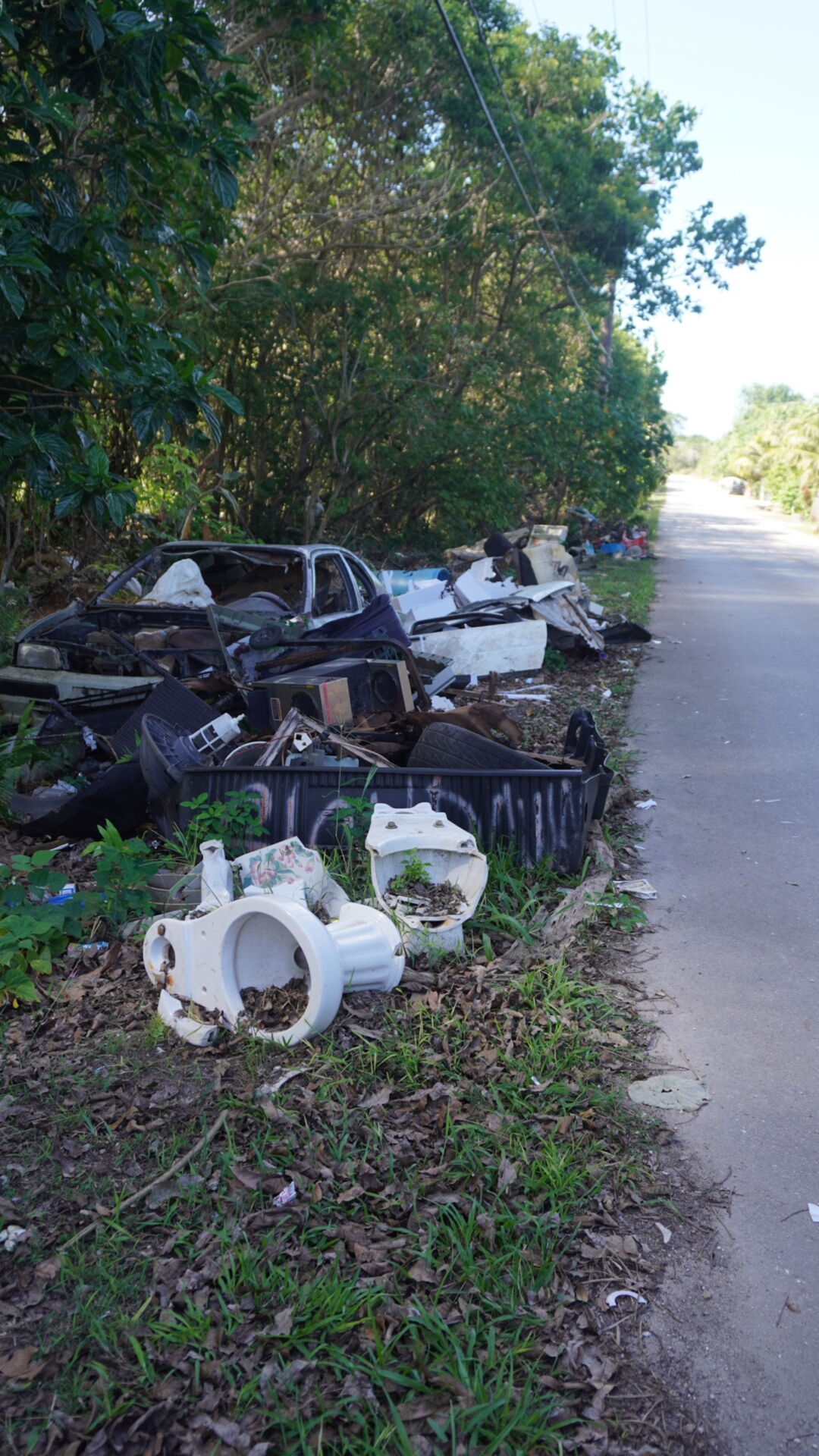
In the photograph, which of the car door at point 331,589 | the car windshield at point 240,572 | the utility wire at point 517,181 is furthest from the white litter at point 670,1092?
the utility wire at point 517,181

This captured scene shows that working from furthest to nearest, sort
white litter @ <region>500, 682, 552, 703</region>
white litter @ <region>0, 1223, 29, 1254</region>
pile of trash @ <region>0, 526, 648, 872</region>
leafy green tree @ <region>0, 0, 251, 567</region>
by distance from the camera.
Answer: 1. white litter @ <region>500, 682, 552, 703</region>
2. pile of trash @ <region>0, 526, 648, 872</region>
3. leafy green tree @ <region>0, 0, 251, 567</region>
4. white litter @ <region>0, 1223, 29, 1254</region>

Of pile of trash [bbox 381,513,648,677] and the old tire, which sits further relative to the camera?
pile of trash [bbox 381,513,648,677]

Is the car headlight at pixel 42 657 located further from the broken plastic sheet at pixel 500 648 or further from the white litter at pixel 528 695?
the broken plastic sheet at pixel 500 648

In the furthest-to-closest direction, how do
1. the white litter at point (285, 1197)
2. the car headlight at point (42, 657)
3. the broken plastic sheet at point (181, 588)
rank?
the broken plastic sheet at point (181, 588) < the car headlight at point (42, 657) < the white litter at point (285, 1197)

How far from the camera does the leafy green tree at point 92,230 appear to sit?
4883 millimetres

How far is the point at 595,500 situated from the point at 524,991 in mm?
21366

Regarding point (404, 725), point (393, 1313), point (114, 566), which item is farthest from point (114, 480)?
point (114, 566)

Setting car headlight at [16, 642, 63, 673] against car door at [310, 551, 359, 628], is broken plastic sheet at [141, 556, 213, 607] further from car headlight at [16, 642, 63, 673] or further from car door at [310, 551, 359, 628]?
car headlight at [16, 642, 63, 673]

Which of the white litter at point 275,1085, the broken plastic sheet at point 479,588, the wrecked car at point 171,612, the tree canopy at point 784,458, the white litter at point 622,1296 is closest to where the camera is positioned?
the white litter at point 622,1296

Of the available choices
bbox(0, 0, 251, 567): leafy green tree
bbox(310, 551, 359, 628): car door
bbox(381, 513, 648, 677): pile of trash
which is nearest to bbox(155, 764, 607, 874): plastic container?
bbox(0, 0, 251, 567): leafy green tree

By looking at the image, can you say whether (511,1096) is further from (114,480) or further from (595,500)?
(595,500)

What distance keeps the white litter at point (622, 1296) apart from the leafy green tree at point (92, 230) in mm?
3681

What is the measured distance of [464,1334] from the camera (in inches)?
91.9

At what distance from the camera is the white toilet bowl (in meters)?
3.37
